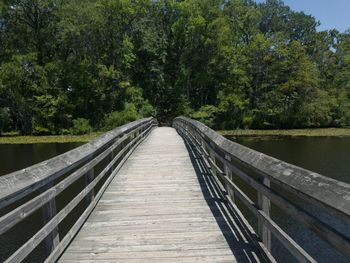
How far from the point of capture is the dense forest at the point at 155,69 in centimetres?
4009

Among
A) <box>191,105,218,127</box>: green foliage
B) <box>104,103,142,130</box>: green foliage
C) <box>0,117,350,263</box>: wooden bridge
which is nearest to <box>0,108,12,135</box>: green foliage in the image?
<box>104,103,142,130</box>: green foliage

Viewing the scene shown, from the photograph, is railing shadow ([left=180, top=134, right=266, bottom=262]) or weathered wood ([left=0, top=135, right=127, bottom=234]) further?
railing shadow ([left=180, top=134, right=266, bottom=262])

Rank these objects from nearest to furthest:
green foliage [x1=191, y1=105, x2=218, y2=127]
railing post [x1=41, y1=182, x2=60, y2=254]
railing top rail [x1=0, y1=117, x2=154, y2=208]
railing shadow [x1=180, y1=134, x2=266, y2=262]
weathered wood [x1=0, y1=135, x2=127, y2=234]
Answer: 1. weathered wood [x1=0, y1=135, x2=127, y2=234]
2. railing top rail [x1=0, y1=117, x2=154, y2=208]
3. railing post [x1=41, y1=182, x2=60, y2=254]
4. railing shadow [x1=180, y1=134, x2=266, y2=262]
5. green foliage [x1=191, y1=105, x2=218, y2=127]

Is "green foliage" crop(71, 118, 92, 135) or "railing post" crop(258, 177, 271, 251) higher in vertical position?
"railing post" crop(258, 177, 271, 251)

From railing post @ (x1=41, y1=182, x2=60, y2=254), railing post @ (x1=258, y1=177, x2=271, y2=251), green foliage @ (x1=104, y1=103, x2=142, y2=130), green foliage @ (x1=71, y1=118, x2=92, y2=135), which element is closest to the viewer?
railing post @ (x1=41, y1=182, x2=60, y2=254)

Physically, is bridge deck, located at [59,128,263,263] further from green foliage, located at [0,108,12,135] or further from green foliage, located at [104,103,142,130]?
green foliage, located at [0,108,12,135]

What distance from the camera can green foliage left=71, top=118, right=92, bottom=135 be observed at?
39125 millimetres

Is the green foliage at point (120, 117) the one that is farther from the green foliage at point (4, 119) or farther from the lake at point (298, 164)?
the lake at point (298, 164)

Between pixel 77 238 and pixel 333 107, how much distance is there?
46.7 meters

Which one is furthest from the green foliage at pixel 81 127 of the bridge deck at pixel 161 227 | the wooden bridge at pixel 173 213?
the wooden bridge at pixel 173 213

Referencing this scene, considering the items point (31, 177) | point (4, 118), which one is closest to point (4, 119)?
point (4, 118)

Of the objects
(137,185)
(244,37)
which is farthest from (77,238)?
(244,37)

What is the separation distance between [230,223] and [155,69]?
4251cm

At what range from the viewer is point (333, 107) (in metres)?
46.5
